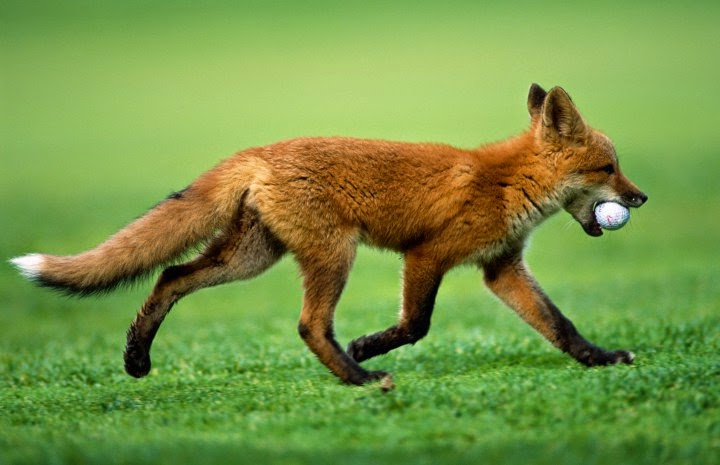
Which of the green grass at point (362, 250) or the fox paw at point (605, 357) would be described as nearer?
the green grass at point (362, 250)

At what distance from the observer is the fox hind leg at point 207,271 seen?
9.24m

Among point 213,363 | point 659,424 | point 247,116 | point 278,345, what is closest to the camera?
point 659,424

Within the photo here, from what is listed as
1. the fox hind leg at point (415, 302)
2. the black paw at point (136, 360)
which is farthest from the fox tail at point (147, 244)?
the fox hind leg at point (415, 302)

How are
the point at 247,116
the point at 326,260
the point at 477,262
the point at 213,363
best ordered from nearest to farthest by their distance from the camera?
the point at 326,260 < the point at 477,262 < the point at 213,363 < the point at 247,116

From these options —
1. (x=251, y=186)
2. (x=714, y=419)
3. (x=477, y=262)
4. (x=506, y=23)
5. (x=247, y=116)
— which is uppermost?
(x=506, y=23)

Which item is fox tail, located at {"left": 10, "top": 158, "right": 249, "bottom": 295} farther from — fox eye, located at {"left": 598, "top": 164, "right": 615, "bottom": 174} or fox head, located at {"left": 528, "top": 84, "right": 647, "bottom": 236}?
fox eye, located at {"left": 598, "top": 164, "right": 615, "bottom": 174}

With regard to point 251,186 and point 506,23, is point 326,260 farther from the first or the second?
point 506,23

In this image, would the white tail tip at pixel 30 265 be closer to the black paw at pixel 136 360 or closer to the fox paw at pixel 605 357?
the black paw at pixel 136 360

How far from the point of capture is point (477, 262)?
9.55 metres

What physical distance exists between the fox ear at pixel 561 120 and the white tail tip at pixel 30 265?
173 inches

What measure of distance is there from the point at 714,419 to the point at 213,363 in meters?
5.05

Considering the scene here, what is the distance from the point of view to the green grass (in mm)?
7207

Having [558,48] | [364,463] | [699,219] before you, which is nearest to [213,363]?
[364,463]

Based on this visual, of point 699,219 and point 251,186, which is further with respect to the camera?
point 699,219
